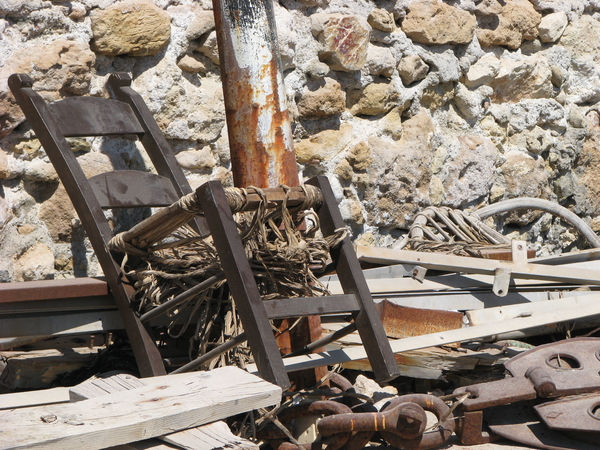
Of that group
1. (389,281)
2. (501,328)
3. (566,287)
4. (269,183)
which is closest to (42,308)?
(269,183)

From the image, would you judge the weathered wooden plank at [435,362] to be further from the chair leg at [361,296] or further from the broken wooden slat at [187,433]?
the broken wooden slat at [187,433]

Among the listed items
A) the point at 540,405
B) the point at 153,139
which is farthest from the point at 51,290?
the point at 540,405

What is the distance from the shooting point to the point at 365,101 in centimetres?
310

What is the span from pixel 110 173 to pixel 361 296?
2.87 ft

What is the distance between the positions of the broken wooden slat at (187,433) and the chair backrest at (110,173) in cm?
34

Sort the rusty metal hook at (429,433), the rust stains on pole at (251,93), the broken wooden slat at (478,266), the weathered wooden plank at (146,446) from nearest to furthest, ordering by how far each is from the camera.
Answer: the weathered wooden plank at (146,446), the rusty metal hook at (429,433), the rust stains on pole at (251,93), the broken wooden slat at (478,266)

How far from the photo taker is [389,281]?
8.01ft

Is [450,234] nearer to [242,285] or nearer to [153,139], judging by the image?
[153,139]

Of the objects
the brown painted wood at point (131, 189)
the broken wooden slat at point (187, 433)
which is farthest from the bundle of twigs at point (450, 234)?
the broken wooden slat at point (187, 433)

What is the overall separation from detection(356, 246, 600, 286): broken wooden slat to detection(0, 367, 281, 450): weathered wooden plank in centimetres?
102

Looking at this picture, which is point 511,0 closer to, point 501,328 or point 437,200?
point 437,200

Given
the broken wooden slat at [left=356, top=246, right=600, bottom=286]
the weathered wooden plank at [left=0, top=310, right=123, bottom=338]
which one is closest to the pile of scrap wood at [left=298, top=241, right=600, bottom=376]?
the broken wooden slat at [left=356, top=246, right=600, bottom=286]

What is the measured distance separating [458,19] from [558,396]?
1.96 m

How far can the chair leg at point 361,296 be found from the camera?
1878 mm
